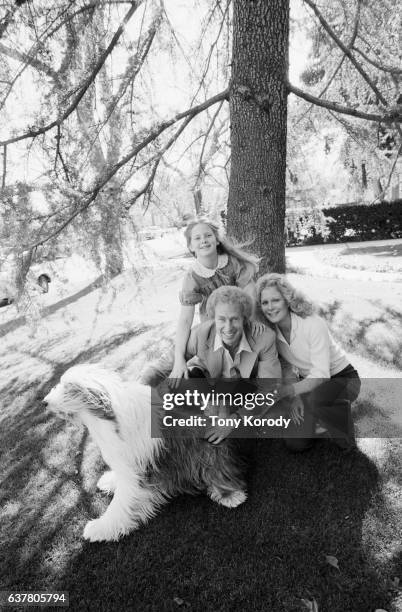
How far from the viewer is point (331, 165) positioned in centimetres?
618

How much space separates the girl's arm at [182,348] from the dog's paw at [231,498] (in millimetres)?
779

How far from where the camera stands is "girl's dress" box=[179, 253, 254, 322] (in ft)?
9.84

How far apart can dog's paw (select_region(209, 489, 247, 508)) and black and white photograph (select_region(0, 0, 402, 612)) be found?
3 centimetres

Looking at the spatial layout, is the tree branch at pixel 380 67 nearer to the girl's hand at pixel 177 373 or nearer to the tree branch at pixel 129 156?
the tree branch at pixel 129 156

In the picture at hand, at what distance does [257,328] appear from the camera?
2.69 meters

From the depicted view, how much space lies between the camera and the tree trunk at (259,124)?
3.49 meters

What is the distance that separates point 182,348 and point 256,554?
1.38m

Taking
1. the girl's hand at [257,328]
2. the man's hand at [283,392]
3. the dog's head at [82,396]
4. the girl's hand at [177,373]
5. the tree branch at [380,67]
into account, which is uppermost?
the tree branch at [380,67]

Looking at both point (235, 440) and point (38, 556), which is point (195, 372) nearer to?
point (235, 440)

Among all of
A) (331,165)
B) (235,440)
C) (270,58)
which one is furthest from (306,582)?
(331,165)

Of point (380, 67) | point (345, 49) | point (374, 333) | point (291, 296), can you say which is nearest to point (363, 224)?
point (374, 333)

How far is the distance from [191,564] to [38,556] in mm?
975

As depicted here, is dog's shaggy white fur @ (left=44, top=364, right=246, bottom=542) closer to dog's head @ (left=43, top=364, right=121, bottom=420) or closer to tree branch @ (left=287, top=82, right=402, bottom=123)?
dog's head @ (left=43, top=364, right=121, bottom=420)

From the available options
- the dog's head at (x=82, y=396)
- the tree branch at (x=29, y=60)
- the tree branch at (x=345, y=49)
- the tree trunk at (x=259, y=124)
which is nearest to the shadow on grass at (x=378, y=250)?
the tree branch at (x=345, y=49)
